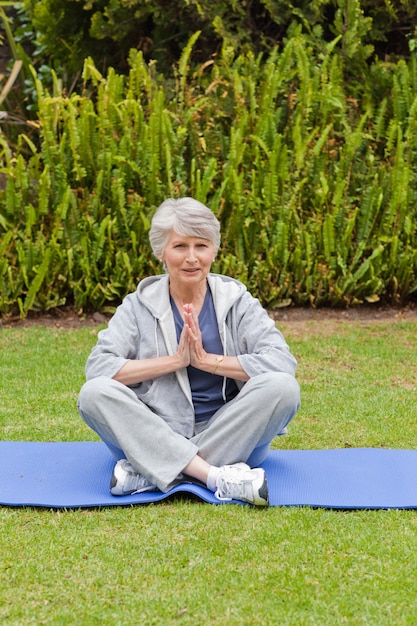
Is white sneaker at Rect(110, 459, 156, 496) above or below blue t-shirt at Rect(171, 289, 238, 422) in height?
below

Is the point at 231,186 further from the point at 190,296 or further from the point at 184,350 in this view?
the point at 184,350

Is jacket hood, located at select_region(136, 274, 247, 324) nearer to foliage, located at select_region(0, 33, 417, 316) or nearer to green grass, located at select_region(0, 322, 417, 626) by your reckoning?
green grass, located at select_region(0, 322, 417, 626)

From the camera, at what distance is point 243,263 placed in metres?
6.23

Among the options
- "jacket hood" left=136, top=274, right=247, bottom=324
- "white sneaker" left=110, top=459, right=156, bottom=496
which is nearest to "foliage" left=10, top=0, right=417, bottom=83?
"jacket hood" left=136, top=274, right=247, bottom=324

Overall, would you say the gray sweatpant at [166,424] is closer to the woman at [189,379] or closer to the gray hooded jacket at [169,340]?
the woman at [189,379]

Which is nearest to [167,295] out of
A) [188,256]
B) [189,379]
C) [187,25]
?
[188,256]

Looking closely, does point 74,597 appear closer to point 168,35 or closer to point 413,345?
point 413,345

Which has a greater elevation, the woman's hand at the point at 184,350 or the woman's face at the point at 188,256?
the woman's face at the point at 188,256

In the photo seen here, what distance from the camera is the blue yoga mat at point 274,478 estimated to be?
316cm

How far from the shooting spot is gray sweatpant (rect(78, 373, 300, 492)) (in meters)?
3.19

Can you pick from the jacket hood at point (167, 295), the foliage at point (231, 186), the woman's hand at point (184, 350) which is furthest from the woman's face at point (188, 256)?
the foliage at point (231, 186)

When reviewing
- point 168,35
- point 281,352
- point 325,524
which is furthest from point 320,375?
point 168,35

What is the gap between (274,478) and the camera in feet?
11.2

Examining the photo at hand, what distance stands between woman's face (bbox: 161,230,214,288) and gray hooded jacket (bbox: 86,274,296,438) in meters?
0.14
